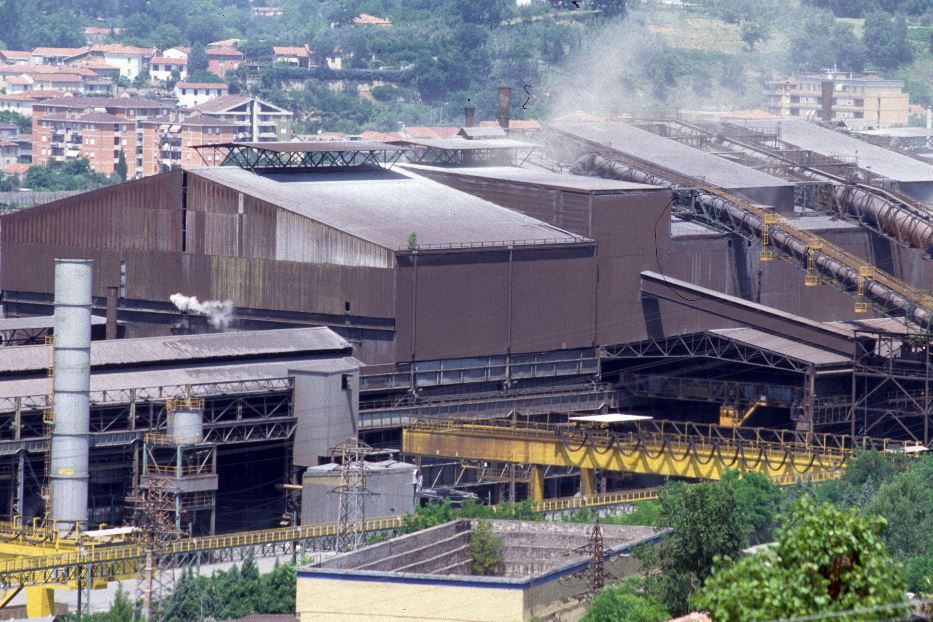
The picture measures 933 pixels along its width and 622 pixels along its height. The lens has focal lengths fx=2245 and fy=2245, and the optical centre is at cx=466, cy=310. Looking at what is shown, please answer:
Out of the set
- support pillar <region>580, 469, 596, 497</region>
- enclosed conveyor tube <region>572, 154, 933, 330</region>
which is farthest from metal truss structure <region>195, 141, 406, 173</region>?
support pillar <region>580, 469, 596, 497</region>

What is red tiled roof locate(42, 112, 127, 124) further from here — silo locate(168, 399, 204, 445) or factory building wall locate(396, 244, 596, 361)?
silo locate(168, 399, 204, 445)

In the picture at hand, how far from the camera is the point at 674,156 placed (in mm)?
78875

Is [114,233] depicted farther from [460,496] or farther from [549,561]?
[549,561]

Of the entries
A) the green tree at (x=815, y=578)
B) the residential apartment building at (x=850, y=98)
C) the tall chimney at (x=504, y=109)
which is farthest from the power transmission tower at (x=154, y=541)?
the residential apartment building at (x=850, y=98)

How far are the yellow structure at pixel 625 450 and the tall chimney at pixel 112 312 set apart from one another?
357 inches

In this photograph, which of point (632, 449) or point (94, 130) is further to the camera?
point (94, 130)

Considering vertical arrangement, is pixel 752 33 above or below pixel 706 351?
above

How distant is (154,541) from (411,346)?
1490 centimetres

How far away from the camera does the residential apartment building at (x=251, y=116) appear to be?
171000mm

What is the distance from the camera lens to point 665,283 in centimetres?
6675

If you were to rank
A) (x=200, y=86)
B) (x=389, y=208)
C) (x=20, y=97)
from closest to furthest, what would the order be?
(x=389, y=208), (x=20, y=97), (x=200, y=86)

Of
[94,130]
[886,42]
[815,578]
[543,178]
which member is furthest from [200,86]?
[815,578]

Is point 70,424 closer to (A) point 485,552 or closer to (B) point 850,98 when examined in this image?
(A) point 485,552

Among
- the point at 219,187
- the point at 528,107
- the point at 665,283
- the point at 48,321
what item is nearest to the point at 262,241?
the point at 219,187
